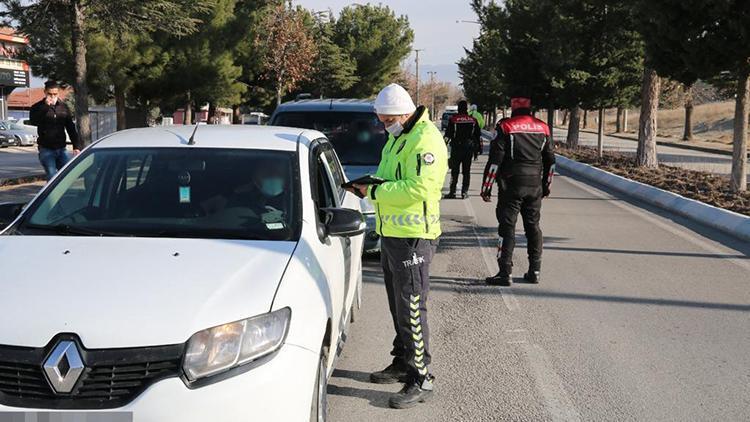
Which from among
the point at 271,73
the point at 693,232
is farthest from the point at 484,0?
the point at 693,232

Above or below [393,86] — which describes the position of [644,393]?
below

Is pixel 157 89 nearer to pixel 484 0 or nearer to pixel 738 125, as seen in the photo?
pixel 738 125

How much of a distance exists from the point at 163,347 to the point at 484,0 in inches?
1702

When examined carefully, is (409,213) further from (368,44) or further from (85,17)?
(368,44)

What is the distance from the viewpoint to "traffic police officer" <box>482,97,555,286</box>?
7016mm

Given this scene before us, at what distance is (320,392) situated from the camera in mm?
3416

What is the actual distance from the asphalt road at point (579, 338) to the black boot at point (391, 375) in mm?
47

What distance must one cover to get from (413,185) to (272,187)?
2.72ft

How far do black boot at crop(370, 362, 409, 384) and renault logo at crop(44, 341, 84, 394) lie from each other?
7.66 feet

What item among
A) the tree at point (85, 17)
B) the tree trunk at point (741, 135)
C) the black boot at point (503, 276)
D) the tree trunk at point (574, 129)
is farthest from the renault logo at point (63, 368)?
the tree trunk at point (574, 129)

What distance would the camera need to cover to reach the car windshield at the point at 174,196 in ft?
12.4

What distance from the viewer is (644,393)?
14.8ft

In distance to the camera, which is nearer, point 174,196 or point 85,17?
point 174,196

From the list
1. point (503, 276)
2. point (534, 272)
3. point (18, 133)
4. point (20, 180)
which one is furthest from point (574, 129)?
point (18, 133)
